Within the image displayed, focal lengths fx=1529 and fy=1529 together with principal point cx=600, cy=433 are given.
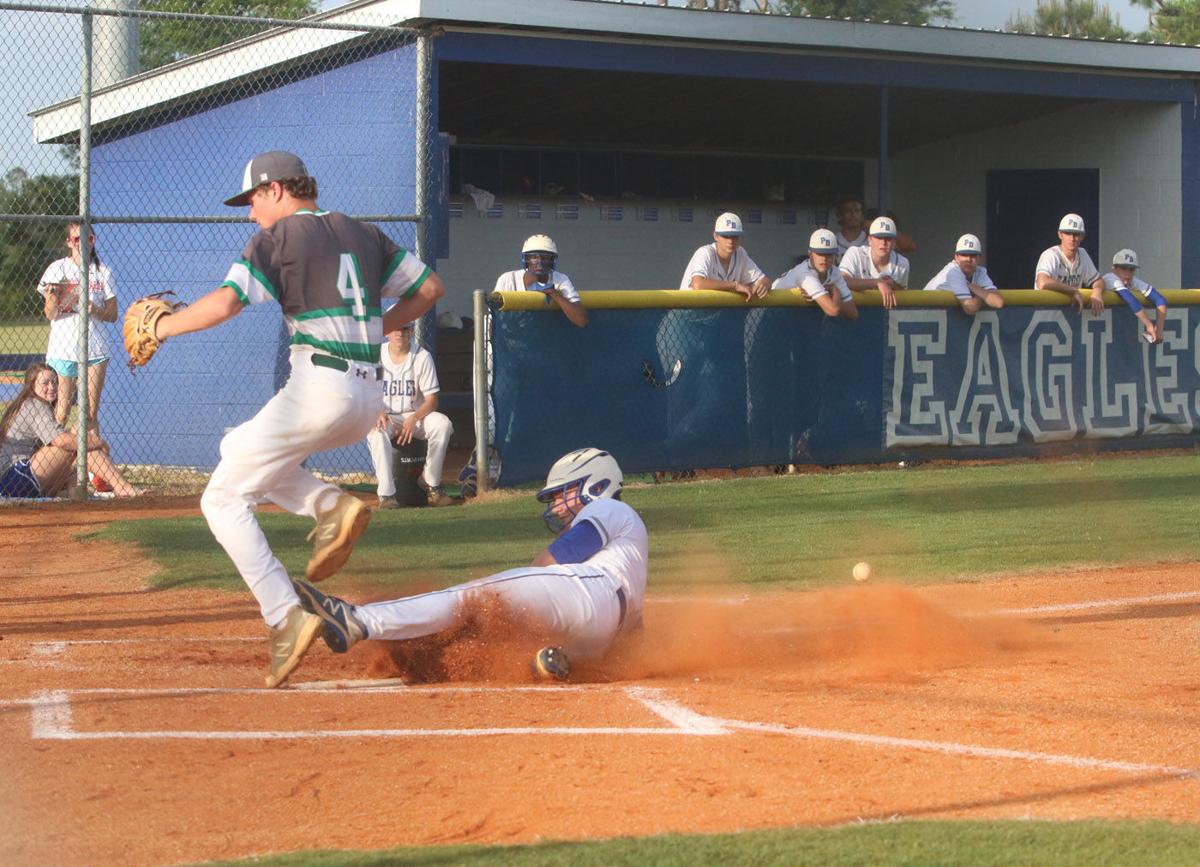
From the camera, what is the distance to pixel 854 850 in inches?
158

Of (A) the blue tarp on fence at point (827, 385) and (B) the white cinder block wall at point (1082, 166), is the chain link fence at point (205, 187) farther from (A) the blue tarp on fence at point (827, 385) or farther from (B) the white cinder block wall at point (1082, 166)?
(B) the white cinder block wall at point (1082, 166)

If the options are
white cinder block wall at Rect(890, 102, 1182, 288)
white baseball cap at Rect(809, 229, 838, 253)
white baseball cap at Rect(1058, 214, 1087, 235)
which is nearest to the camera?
white baseball cap at Rect(809, 229, 838, 253)

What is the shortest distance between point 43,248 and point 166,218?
14.8 ft

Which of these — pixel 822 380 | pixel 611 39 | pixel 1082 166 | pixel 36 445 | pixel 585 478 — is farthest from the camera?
pixel 1082 166

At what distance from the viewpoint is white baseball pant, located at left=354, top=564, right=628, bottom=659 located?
20.1 feet

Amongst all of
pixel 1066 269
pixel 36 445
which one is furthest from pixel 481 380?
pixel 1066 269

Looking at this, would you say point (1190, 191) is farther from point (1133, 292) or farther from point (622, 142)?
point (622, 142)

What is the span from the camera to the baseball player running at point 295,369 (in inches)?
235

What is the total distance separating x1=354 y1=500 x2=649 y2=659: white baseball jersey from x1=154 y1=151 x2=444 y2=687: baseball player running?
348mm

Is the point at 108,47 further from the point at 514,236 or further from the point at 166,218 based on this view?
the point at 166,218

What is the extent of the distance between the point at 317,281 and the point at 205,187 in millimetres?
10134

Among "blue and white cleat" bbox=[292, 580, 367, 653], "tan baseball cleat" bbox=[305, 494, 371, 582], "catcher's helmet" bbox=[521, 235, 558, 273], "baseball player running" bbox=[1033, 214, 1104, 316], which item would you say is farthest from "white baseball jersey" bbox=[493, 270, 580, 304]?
"blue and white cleat" bbox=[292, 580, 367, 653]

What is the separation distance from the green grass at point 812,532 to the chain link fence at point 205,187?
3.03 metres

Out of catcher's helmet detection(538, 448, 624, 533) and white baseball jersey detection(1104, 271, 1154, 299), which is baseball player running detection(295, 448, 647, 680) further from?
white baseball jersey detection(1104, 271, 1154, 299)
